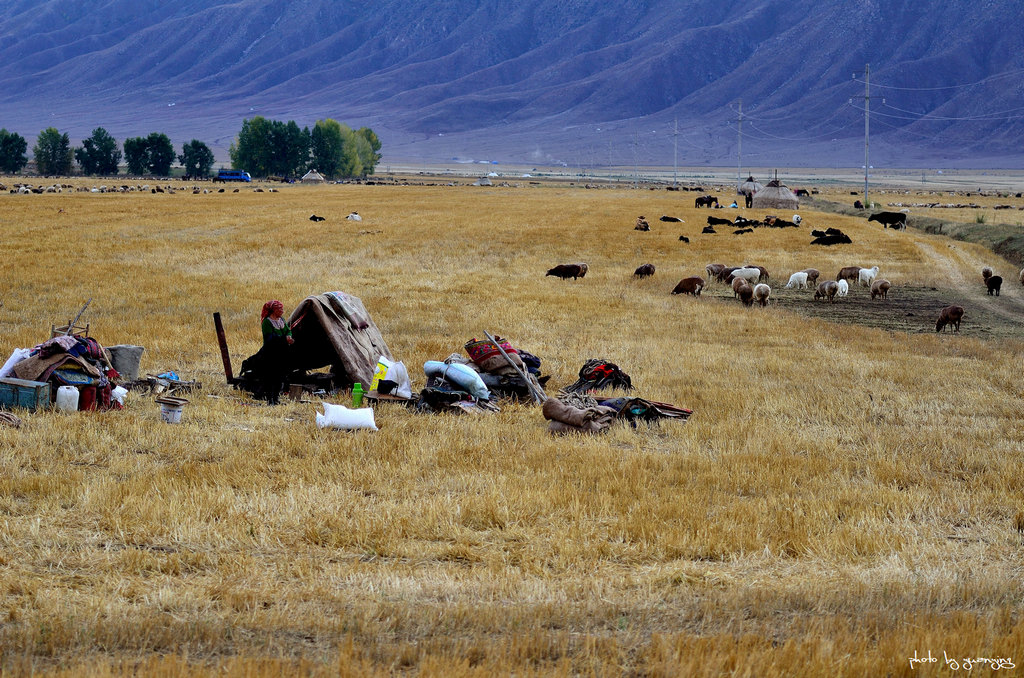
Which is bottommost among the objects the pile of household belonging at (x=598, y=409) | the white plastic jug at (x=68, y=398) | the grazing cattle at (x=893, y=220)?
the pile of household belonging at (x=598, y=409)

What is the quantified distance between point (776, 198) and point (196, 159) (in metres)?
93.0

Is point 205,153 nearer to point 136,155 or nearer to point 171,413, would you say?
point 136,155

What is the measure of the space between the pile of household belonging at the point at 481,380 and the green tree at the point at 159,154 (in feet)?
450

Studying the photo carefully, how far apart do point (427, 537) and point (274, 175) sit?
447 feet

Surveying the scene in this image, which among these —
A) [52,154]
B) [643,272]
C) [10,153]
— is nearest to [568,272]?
[643,272]

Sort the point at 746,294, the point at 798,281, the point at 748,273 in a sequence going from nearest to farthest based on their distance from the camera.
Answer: the point at 746,294 < the point at 798,281 < the point at 748,273

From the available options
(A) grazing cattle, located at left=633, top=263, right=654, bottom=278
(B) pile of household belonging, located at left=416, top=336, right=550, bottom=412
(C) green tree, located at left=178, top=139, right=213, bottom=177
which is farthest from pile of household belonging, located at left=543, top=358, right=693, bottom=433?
(C) green tree, located at left=178, top=139, right=213, bottom=177

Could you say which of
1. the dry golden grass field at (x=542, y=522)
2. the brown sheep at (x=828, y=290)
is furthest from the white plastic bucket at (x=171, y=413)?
the brown sheep at (x=828, y=290)

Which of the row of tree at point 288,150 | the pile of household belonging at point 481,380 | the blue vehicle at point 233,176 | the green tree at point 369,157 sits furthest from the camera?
the green tree at point 369,157

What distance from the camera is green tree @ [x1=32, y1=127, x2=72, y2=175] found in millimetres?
134625

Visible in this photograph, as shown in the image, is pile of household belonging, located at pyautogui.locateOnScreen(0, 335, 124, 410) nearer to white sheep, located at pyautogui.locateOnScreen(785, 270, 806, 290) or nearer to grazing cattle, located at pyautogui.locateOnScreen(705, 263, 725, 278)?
white sheep, located at pyautogui.locateOnScreen(785, 270, 806, 290)

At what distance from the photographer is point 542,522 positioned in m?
8.04

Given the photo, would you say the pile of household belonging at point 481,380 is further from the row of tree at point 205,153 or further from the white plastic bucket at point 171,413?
the row of tree at point 205,153

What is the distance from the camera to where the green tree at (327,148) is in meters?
138
